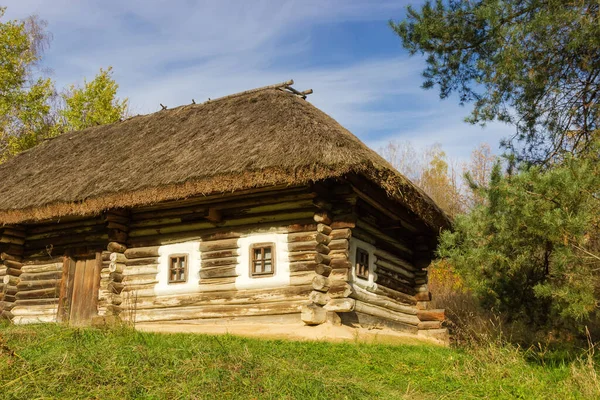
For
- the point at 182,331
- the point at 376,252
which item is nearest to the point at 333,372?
the point at 182,331

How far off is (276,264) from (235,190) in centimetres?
139

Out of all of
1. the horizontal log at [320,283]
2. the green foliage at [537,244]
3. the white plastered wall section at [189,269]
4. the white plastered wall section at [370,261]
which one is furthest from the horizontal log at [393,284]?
the white plastered wall section at [189,269]

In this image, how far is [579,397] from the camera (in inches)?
267

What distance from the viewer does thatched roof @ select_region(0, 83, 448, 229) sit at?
31.9 feet

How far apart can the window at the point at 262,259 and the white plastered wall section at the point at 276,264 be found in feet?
0.19

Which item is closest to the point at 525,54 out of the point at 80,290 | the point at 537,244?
the point at 537,244

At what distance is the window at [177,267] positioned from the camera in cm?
1144

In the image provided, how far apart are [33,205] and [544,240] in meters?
8.76

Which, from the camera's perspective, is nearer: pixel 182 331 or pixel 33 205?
pixel 182 331

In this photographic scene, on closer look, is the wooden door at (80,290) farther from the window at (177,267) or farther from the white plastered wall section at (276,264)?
the white plastered wall section at (276,264)

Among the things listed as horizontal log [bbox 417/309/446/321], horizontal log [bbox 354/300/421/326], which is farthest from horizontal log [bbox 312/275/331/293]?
horizontal log [bbox 417/309/446/321]

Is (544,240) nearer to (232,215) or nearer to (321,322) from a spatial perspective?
(321,322)

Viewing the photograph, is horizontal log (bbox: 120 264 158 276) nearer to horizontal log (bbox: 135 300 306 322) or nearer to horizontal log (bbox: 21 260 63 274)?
horizontal log (bbox: 135 300 306 322)

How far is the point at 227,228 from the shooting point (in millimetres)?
11117
